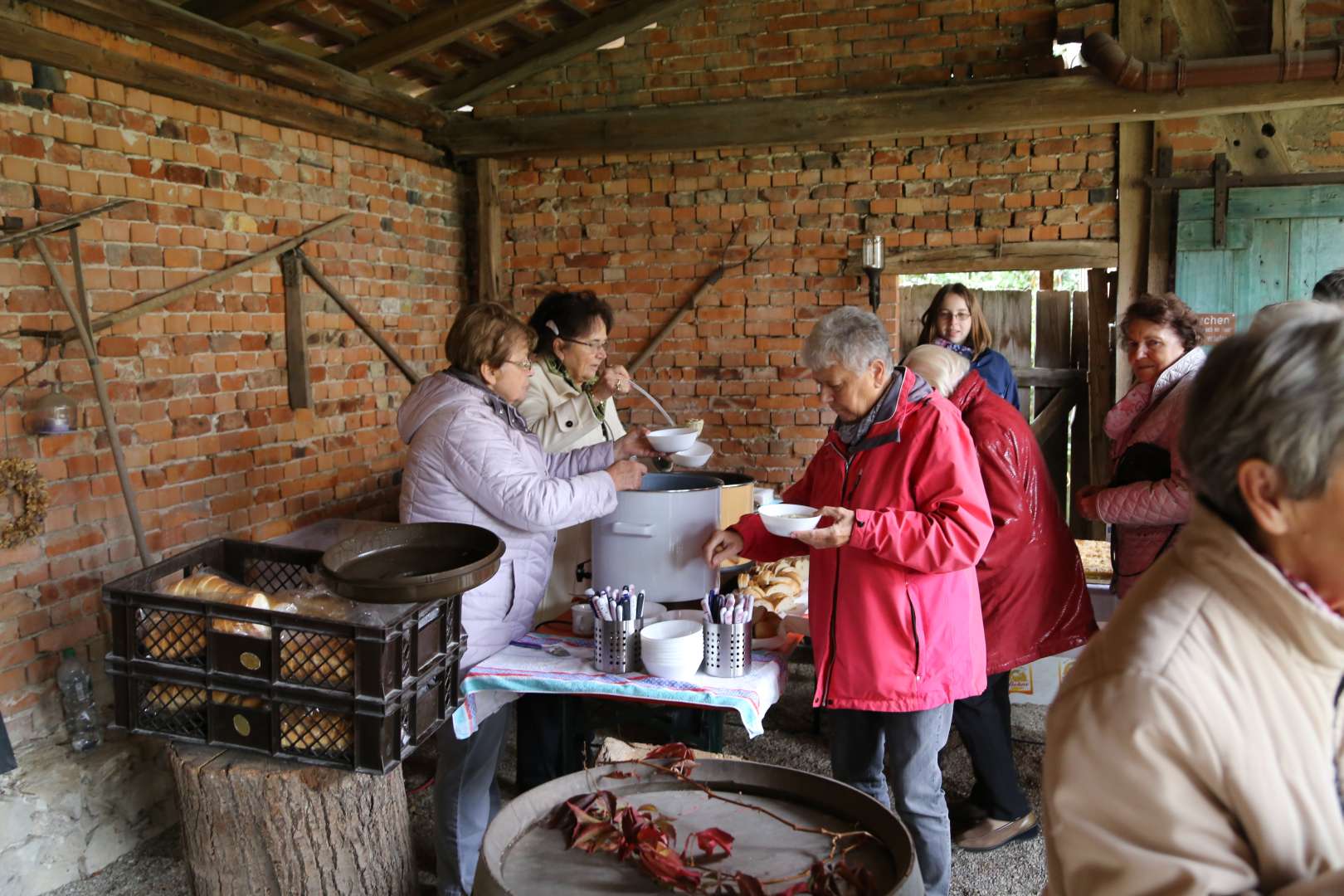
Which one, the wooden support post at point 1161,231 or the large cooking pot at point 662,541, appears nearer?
the large cooking pot at point 662,541

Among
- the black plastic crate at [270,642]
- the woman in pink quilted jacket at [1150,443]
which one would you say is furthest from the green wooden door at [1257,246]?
the black plastic crate at [270,642]

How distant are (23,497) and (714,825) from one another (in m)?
2.61

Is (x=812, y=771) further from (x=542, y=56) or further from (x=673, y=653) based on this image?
(x=542, y=56)

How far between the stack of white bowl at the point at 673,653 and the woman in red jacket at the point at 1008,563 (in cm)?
97

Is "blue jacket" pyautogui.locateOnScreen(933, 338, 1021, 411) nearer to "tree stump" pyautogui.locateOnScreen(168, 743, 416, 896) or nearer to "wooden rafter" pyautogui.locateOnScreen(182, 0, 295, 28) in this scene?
"tree stump" pyautogui.locateOnScreen(168, 743, 416, 896)

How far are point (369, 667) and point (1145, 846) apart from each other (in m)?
1.69

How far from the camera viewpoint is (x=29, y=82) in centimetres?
339

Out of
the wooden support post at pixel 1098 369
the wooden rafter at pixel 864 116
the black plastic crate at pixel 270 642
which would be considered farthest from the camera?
the wooden support post at pixel 1098 369

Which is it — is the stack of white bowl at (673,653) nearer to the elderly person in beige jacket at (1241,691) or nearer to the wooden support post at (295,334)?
the elderly person in beige jacket at (1241,691)

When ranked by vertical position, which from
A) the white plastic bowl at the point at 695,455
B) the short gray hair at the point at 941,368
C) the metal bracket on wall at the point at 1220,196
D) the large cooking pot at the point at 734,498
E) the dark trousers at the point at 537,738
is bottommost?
the dark trousers at the point at 537,738

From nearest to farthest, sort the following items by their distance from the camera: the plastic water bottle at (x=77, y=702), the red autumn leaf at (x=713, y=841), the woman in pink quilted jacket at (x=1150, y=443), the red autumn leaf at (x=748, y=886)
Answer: the red autumn leaf at (x=748, y=886), the red autumn leaf at (x=713, y=841), the woman in pink quilted jacket at (x=1150, y=443), the plastic water bottle at (x=77, y=702)

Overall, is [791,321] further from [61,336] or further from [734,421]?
[61,336]

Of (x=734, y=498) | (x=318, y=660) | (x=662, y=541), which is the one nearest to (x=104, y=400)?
(x=318, y=660)

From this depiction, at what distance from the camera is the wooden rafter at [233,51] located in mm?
3689
